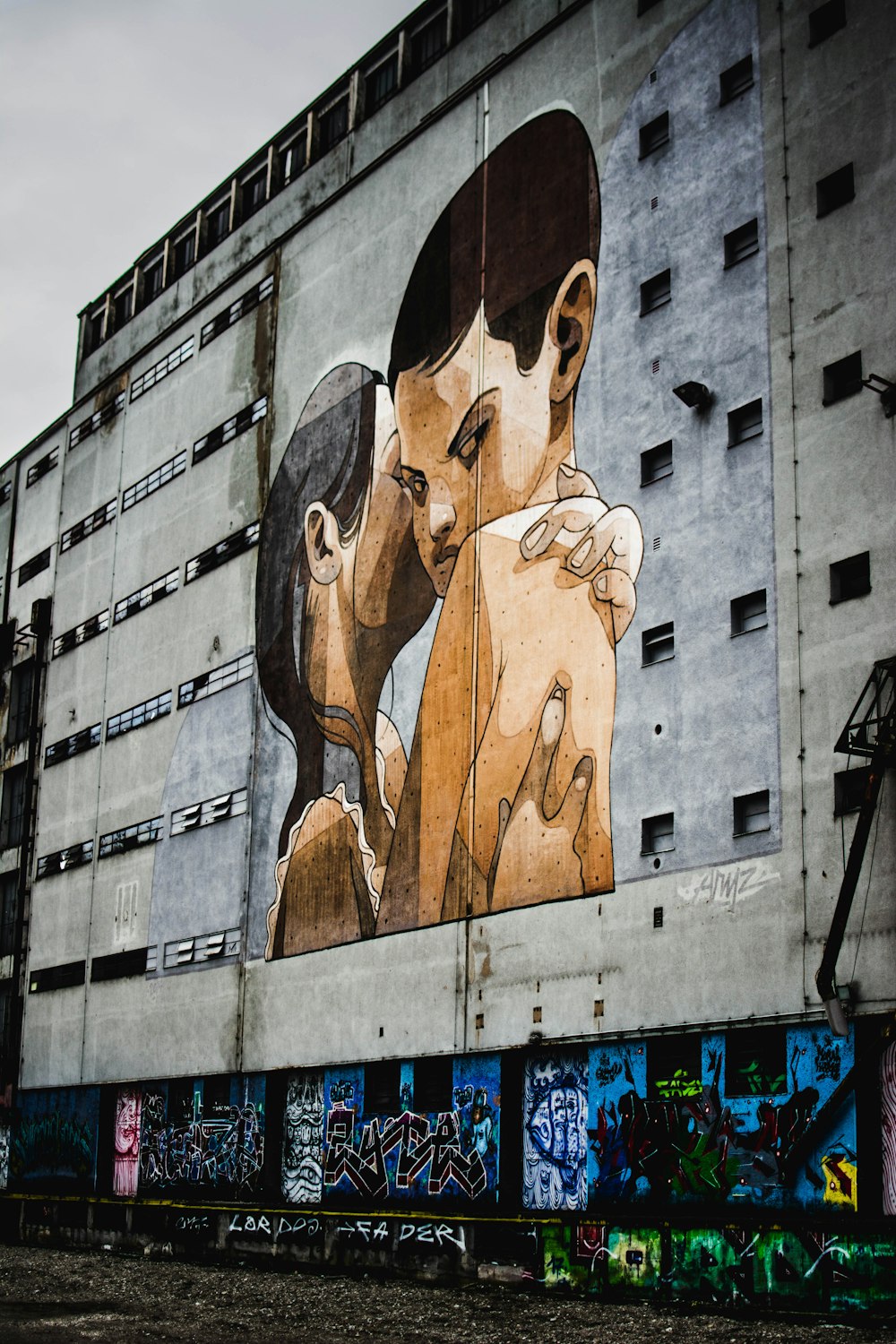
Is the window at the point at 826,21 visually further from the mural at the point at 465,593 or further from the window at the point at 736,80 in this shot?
the mural at the point at 465,593

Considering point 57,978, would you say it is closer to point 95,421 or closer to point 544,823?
point 95,421

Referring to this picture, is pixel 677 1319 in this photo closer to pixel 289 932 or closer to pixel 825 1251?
pixel 825 1251

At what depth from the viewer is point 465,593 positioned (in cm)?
3284

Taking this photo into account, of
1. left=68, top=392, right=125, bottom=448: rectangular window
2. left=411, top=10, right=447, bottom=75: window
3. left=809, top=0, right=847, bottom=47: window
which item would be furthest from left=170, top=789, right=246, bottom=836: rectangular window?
left=809, top=0, right=847, bottom=47: window

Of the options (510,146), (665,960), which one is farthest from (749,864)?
(510,146)

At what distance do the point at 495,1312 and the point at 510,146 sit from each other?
23.9 m

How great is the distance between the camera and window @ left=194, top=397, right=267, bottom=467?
4191 centimetres

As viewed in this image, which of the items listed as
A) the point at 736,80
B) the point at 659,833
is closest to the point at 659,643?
the point at 659,833

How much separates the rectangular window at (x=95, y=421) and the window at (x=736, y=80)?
25.5 metres

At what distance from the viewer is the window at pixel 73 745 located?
4659 centimetres

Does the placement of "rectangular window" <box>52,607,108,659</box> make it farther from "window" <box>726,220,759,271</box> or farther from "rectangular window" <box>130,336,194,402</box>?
"window" <box>726,220,759,271</box>

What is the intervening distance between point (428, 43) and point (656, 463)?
15675 millimetres

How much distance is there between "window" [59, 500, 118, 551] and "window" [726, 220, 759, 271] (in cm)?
2518

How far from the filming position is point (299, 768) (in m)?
36.9
